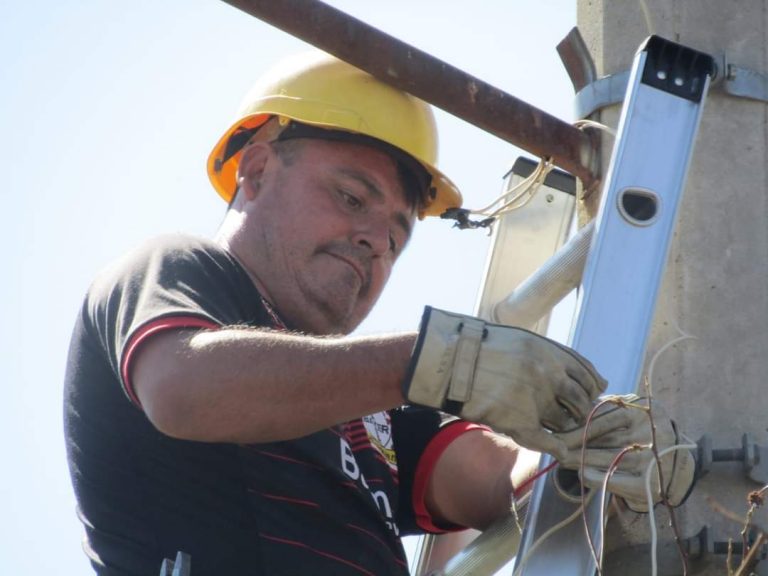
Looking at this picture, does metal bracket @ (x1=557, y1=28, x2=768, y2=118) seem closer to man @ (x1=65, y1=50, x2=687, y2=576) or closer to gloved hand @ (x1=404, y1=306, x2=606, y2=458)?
man @ (x1=65, y1=50, x2=687, y2=576)

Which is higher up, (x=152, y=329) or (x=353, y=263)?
(x=353, y=263)

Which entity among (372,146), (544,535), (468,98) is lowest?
(544,535)

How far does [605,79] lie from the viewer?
13.9 feet

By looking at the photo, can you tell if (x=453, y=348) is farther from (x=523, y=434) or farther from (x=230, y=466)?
(x=230, y=466)

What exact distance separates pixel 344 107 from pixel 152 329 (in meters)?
1.27

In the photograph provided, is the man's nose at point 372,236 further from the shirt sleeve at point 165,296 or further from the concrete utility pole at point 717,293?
the concrete utility pole at point 717,293

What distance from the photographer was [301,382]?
333 cm

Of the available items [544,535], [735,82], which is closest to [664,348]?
[544,535]

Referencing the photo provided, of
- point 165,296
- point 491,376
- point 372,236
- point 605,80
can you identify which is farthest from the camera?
point 372,236

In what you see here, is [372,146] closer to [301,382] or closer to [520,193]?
[520,193]

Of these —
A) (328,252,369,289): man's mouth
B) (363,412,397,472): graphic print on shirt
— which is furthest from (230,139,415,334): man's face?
(363,412,397,472): graphic print on shirt

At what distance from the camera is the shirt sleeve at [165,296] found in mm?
3430

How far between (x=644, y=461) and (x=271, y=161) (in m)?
1.60

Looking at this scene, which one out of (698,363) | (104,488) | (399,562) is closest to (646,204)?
(698,363)
